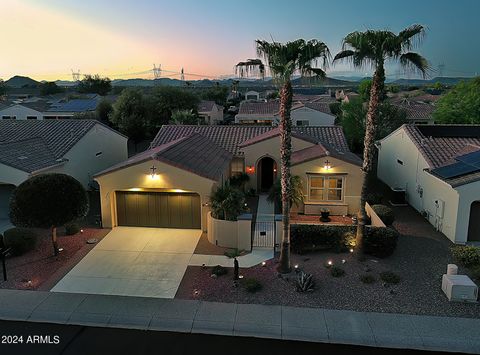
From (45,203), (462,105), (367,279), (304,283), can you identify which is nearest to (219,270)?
(304,283)

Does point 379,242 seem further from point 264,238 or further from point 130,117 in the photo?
point 130,117

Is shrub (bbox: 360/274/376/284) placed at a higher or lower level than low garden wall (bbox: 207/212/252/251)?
lower

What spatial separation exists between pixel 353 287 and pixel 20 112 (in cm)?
5590

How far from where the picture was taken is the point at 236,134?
2973 cm

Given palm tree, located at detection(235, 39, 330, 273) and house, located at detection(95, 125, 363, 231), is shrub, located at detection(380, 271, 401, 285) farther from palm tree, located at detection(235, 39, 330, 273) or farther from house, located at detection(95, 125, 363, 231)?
house, located at detection(95, 125, 363, 231)

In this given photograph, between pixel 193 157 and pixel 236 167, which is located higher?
pixel 193 157

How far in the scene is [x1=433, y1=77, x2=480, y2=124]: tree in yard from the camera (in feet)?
118

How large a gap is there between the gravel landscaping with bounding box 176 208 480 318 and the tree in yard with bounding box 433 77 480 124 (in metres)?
24.0

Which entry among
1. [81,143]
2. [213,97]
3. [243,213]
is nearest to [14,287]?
[243,213]

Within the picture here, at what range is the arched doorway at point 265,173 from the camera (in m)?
26.9

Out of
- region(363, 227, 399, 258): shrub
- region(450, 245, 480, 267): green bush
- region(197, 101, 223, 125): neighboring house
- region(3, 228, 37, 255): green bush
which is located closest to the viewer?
region(450, 245, 480, 267): green bush

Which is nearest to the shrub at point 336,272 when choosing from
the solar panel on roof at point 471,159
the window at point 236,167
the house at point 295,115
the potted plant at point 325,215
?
the potted plant at point 325,215

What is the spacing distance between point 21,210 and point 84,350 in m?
7.37

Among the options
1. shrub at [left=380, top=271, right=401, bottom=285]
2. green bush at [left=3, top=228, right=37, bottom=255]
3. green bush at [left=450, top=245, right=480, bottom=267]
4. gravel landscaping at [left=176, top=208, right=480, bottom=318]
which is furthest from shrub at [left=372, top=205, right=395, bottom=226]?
green bush at [left=3, top=228, right=37, bottom=255]
